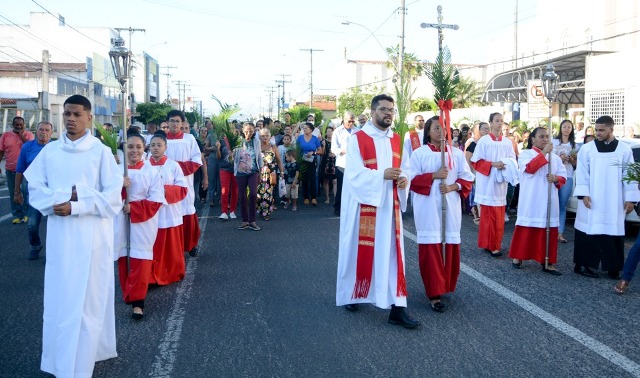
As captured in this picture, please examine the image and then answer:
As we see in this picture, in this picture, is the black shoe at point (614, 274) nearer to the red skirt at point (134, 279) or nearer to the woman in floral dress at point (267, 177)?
the red skirt at point (134, 279)

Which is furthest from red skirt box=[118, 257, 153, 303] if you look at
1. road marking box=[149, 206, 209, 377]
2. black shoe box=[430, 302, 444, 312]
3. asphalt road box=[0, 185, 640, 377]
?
black shoe box=[430, 302, 444, 312]

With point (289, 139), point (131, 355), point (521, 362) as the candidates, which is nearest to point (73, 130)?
point (131, 355)

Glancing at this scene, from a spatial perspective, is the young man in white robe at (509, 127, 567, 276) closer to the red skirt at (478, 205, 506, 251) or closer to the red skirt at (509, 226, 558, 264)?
the red skirt at (509, 226, 558, 264)

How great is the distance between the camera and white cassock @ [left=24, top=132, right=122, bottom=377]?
488 centimetres

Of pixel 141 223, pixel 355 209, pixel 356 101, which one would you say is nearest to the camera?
pixel 355 209

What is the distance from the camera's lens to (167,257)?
8.15 meters

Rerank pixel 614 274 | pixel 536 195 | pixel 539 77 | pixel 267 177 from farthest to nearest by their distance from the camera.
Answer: pixel 539 77, pixel 267 177, pixel 536 195, pixel 614 274

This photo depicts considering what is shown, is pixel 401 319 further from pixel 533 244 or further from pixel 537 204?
pixel 537 204

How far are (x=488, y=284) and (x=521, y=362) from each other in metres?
2.79

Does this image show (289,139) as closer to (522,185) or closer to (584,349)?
(522,185)

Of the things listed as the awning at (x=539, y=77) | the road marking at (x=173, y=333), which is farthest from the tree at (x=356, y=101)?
the road marking at (x=173, y=333)

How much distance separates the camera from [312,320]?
6609mm

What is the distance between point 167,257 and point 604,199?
5310 mm

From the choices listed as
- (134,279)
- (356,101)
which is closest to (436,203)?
(134,279)
